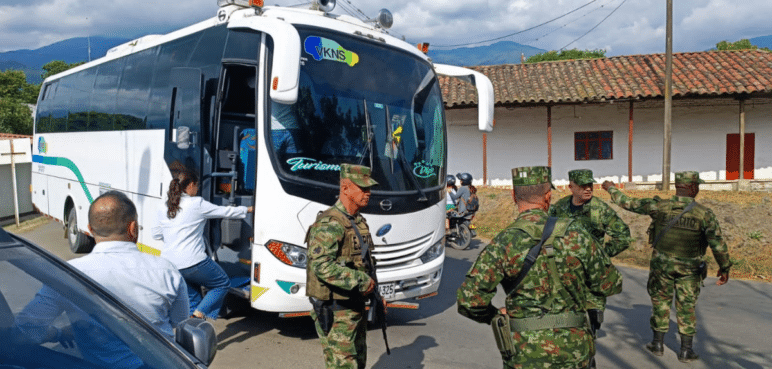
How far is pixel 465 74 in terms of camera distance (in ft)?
24.6

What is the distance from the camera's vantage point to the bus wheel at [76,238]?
1095 cm

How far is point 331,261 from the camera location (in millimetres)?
3943

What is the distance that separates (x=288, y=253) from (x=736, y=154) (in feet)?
66.2

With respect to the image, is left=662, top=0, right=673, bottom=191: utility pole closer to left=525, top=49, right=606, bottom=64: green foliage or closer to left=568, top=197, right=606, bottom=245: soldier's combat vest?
left=568, top=197, right=606, bottom=245: soldier's combat vest

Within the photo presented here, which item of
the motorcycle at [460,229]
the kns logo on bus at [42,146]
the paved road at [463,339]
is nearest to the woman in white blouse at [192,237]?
the paved road at [463,339]

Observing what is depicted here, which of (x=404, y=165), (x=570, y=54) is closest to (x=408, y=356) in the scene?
(x=404, y=165)

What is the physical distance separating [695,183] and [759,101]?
17.8 m

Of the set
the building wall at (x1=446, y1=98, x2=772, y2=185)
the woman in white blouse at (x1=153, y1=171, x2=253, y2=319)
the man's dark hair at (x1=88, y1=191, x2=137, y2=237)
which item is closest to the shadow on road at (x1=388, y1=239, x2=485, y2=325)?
the woman in white blouse at (x1=153, y1=171, x2=253, y2=319)

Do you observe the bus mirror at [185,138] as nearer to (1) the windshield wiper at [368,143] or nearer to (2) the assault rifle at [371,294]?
(1) the windshield wiper at [368,143]

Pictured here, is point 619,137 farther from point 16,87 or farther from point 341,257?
point 16,87

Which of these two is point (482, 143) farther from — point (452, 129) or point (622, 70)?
point (622, 70)

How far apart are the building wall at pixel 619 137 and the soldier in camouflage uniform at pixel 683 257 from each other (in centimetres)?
1565

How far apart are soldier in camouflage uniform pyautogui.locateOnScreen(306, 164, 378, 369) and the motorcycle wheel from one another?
8.68 metres

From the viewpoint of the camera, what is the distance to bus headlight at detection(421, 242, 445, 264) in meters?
6.57
